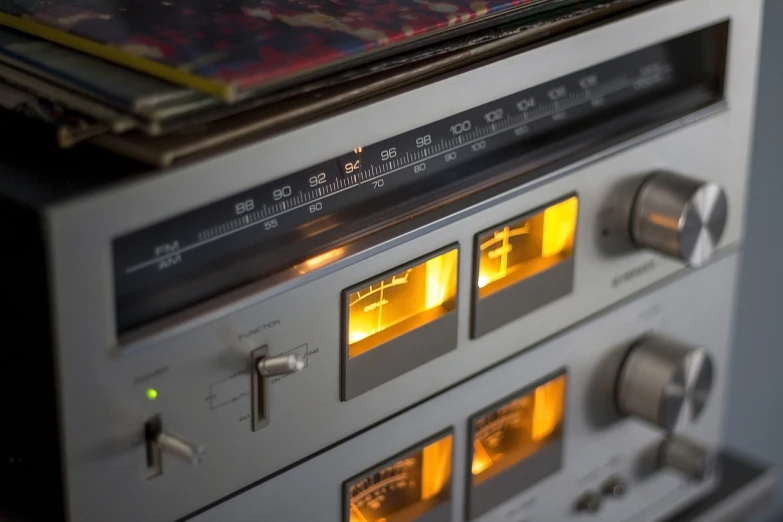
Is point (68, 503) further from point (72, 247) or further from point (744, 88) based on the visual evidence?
point (744, 88)

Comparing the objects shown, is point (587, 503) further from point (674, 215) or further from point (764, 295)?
point (764, 295)

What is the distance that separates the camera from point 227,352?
73cm

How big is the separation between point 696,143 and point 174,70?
54cm

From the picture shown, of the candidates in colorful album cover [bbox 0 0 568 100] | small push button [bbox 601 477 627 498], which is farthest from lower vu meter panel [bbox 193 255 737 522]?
colorful album cover [bbox 0 0 568 100]

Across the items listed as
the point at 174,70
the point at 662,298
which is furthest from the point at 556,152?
the point at 174,70

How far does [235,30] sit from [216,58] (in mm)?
63

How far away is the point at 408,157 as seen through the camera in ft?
2.70

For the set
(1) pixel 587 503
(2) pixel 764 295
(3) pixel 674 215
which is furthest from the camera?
(2) pixel 764 295

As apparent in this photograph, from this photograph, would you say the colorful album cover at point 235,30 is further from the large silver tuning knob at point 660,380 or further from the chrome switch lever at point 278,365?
the large silver tuning knob at point 660,380

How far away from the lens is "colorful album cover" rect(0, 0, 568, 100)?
69 cm

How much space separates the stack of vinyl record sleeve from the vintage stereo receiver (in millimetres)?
16

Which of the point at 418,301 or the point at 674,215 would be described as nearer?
the point at 418,301

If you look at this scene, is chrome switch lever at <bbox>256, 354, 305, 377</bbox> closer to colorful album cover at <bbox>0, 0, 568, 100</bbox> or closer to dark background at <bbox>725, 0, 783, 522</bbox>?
colorful album cover at <bbox>0, 0, 568, 100</bbox>

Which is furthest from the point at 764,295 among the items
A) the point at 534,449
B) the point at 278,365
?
the point at 278,365
